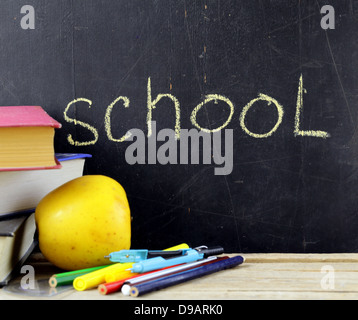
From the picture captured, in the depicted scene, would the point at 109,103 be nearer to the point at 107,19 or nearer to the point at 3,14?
the point at 107,19

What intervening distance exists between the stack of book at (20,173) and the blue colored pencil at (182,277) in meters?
0.23

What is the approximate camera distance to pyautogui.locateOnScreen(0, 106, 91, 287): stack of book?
0.74 meters

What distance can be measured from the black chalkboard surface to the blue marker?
0.16 meters

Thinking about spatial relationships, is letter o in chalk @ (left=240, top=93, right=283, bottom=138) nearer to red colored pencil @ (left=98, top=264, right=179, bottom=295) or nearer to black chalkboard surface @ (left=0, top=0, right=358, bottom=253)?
black chalkboard surface @ (left=0, top=0, right=358, bottom=253)

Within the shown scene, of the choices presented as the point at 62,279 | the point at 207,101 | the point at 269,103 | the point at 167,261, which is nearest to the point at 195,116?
the point at 207,101

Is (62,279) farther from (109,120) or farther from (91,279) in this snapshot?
(109,120)

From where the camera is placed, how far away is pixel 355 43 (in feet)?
3.22

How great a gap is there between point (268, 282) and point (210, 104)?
428mm

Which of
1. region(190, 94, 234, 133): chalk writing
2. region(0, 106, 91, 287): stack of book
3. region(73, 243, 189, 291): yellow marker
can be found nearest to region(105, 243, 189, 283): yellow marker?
region(73, 243, 189, 291): yellow marker

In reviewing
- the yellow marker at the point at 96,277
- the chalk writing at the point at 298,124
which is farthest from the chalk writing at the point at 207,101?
the yellow marker at the point at 96,277

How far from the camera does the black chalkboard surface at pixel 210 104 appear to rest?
38.9 inches

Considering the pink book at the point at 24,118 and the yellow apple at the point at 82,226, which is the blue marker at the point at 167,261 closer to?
the yellow apple at the point at 82,226

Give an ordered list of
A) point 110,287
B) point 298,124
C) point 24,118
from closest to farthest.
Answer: point 110,287
point 24,118
point 298,124

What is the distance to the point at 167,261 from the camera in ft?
2.49
